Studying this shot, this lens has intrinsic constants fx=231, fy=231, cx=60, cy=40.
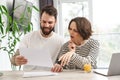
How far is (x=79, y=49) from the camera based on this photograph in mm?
2277

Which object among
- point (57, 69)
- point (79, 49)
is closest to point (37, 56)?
point (57, 69)

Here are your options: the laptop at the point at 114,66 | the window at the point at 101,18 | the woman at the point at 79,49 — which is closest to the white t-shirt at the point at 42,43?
the woman at the point at 79,49

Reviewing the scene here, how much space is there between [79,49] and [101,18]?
3339mm

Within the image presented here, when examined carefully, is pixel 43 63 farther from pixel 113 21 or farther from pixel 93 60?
pixel 113 21

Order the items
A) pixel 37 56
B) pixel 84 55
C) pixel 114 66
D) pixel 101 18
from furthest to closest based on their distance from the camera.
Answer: pixel 101 18 < pixel 84 55 < pixel 37 56 < pixel 114 66

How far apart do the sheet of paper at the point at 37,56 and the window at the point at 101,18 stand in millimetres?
3649

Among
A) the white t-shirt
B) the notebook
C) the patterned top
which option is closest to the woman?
the patterned top

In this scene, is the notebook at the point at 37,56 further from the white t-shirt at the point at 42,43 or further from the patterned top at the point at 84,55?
the white t-shirt at the point at 42,43

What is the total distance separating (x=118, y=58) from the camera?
1814mm

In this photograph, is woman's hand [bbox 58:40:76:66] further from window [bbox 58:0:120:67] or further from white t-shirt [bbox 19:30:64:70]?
window [bbox 58:0:120:67]

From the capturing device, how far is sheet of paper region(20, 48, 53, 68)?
78.9 inches

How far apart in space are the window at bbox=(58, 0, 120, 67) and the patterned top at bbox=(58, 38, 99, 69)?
10.7ft

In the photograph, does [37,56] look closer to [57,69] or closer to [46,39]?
[57,69]

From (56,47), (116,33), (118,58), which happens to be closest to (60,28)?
(116,33)
